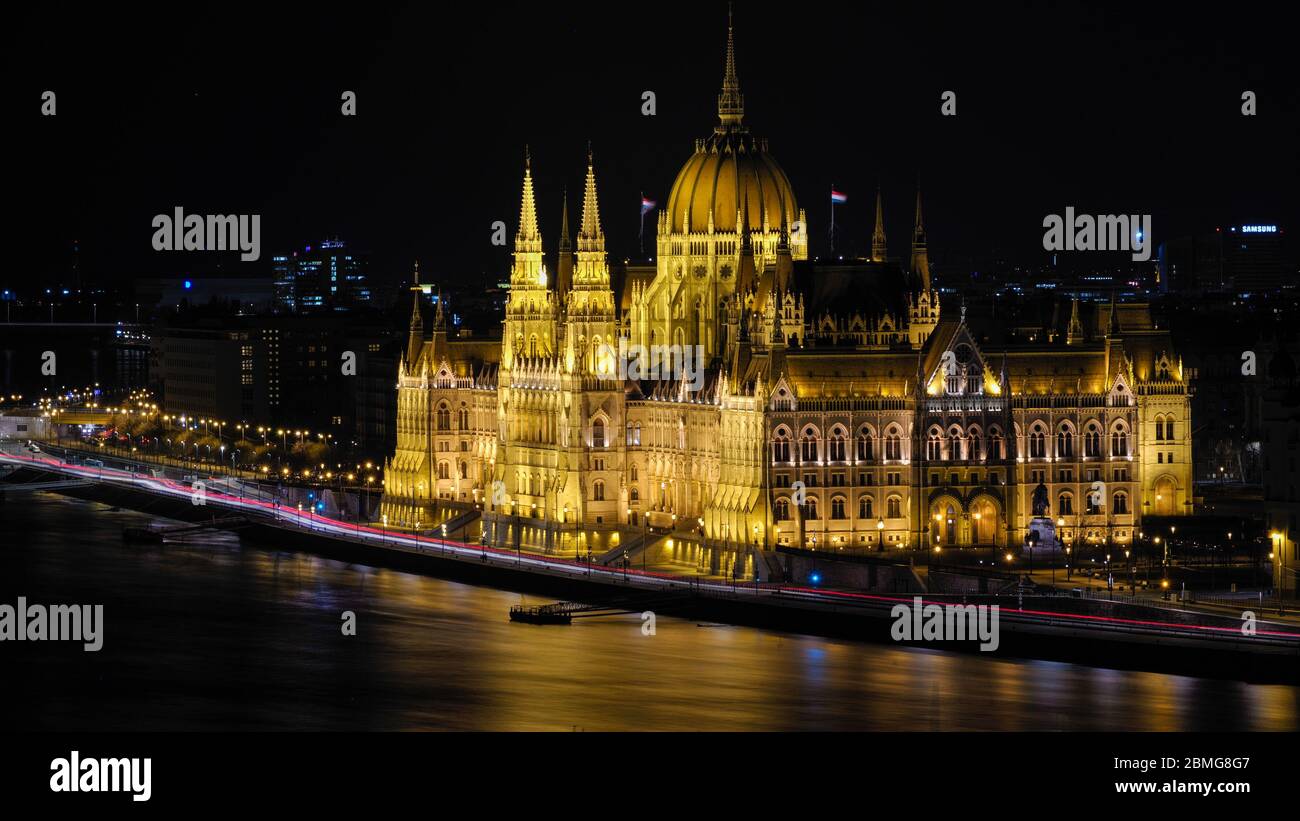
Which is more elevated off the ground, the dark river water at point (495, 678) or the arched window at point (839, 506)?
the arched window at point (839, 506)

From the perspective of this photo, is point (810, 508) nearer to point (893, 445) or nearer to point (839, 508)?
point (839, 508)

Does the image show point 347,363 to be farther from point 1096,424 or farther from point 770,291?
point 1096,424

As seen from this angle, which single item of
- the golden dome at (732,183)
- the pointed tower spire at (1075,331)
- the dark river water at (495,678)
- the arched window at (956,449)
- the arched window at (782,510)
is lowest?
the dark river water at (495,678)

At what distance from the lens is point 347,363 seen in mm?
174625

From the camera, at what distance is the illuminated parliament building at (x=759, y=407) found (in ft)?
422

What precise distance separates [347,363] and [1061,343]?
48.5 metres

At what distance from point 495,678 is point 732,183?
127 ft

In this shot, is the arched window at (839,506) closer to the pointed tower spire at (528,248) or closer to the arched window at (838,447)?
the arched window at (838,447)

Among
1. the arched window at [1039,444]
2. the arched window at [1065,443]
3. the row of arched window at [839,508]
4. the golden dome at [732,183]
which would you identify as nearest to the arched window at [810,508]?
the row of arched window at [839,508]

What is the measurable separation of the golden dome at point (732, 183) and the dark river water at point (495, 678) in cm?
1936

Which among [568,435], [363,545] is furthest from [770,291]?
[363,545]

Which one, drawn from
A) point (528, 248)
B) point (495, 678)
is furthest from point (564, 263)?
point (495, 678)

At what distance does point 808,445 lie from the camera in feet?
420
